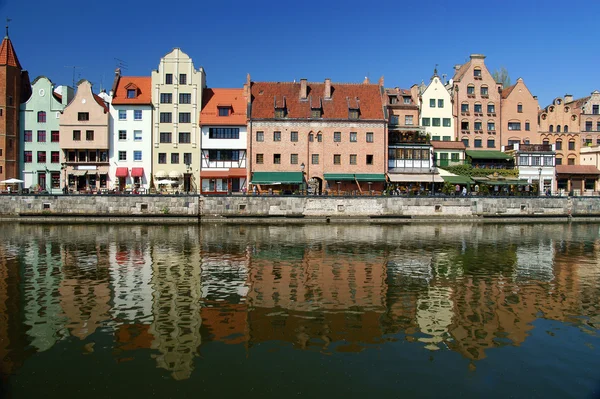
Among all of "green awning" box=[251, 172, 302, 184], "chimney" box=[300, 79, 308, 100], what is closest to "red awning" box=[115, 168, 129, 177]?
"green awning" box=[251, 172, 302, 184]

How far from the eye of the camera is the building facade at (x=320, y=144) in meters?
58.0

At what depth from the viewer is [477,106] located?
67500 millimetres

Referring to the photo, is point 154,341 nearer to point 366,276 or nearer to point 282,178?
point 366,276

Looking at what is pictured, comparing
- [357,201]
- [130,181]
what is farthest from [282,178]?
[130,181]

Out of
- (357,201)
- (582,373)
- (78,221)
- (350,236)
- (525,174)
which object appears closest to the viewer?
(582,373)

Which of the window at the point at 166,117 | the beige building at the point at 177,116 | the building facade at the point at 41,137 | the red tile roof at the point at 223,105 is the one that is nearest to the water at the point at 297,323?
the beige building at the point at 177,116

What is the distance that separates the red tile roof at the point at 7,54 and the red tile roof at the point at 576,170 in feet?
230

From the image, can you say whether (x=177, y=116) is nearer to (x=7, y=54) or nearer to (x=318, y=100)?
(x=318, y=100)

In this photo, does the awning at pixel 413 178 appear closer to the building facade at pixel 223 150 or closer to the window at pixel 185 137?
the building facade at pixel 223 150

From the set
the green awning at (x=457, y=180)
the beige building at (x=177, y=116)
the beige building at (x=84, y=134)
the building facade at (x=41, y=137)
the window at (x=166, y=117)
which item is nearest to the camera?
the beige building at (x=84, y=134)

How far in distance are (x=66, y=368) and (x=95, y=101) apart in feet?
170

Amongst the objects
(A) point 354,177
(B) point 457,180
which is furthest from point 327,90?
(B) point 457,180

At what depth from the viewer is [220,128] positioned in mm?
59000

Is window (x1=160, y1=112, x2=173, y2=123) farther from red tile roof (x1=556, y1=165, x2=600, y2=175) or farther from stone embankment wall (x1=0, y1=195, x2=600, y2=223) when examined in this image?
red tile roof (x1=556, y1=165, x2=600, y2=175)
